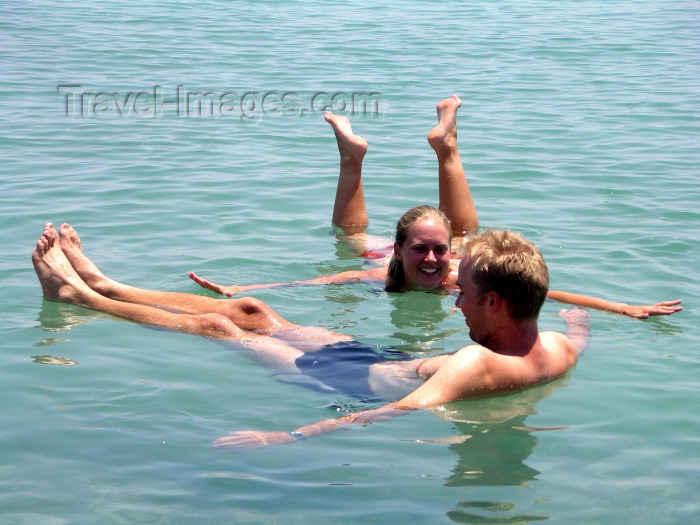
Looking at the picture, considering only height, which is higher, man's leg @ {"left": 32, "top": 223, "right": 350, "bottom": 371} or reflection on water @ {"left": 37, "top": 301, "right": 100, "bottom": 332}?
man's leg @ {"left": 32, "top": 223, "right": 350, "bottom": 371}

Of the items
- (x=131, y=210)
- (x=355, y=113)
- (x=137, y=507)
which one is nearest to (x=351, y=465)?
(x=137, y=507)

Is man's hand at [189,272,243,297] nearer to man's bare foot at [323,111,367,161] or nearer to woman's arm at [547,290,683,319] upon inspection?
man's bare foot at [323,111,367,161]

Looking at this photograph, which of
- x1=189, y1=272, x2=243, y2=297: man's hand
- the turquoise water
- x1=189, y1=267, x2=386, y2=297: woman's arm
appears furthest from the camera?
x1=189, y1=267, x2=386, y2=297: woman's arm

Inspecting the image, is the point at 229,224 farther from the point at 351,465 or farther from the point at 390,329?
the point at 351,465

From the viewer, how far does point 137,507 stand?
4.00m

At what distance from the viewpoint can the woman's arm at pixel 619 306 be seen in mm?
5998

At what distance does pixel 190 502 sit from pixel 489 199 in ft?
19.4

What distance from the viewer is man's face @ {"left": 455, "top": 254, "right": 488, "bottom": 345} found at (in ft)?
15.2

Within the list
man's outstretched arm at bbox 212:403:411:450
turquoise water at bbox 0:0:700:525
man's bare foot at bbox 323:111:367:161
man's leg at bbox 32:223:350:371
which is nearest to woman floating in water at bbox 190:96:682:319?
man's bare foot at bbox 323:111:367:161

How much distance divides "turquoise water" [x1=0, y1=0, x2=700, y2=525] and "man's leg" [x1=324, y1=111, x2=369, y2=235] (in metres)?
0.25

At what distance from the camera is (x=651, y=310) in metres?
6.06

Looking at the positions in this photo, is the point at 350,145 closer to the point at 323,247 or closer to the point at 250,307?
the point at 323,247

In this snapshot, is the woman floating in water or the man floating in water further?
the woman floating in water

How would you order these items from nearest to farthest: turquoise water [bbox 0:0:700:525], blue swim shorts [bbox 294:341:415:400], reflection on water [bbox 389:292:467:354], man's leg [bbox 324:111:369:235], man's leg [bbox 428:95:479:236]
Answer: turquoise water [bbox 0:0:700:525], blue swim shorts [bbox 294:341:415:400], reflection on water [bbox 389:292:467:354], man's leg [bbox 428:95:479:236], man's leg [bbox 324:111:369:235]
